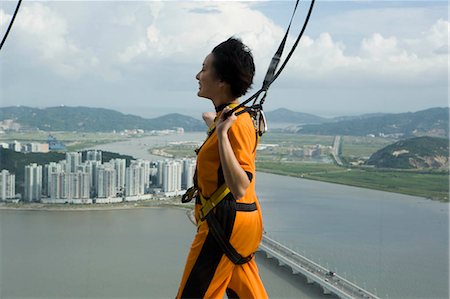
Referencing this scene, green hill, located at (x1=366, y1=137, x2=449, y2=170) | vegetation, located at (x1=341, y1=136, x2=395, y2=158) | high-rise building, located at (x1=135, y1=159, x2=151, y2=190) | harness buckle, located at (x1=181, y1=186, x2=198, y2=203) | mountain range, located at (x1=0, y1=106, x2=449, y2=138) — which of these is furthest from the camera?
vegetation, located at (x1=341, y1=136, x2=395, y2=158)

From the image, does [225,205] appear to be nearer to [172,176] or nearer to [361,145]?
[172,176]

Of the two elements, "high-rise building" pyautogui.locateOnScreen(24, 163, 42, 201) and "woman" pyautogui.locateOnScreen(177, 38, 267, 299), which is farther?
"high-rise building" pyautogui.locateOnScreen(24, 163, 42, 201)

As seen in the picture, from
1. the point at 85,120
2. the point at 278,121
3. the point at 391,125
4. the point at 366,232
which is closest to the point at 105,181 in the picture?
the point at 85,120

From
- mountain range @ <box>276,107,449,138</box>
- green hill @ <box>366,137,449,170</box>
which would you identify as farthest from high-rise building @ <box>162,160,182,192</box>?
mountain range @ <box>276,107,449,138</box>

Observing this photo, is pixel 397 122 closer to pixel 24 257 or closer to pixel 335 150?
pixel 335 150

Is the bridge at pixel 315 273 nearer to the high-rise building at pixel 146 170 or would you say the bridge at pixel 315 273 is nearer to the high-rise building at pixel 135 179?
the high-rise building at pixel 135 179

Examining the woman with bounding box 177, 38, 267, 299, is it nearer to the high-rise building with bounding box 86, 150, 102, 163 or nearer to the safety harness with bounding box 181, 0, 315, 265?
the safety harness with bounding box 181, 0, 315, 265

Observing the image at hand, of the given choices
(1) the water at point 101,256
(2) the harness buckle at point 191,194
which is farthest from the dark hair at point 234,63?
(1) the water at point 101,256
